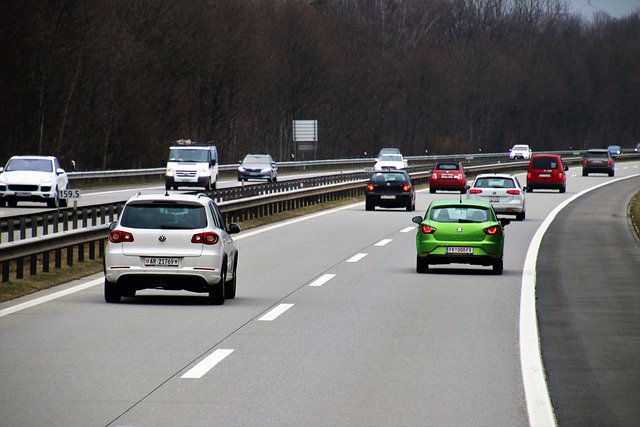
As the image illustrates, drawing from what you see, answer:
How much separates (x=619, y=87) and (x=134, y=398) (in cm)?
17710

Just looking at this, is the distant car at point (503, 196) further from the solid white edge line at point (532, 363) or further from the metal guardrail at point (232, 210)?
the solid white edge line at point (532, 363)

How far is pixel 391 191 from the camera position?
43.1m

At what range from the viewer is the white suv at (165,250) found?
15836mm

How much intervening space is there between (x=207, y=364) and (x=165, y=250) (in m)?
5.00

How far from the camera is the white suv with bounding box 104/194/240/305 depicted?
15836 millimetres

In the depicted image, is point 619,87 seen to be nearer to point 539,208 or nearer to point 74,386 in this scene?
point 539,208

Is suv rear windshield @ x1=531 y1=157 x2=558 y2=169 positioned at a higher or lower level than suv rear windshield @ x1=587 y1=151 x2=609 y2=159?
higher

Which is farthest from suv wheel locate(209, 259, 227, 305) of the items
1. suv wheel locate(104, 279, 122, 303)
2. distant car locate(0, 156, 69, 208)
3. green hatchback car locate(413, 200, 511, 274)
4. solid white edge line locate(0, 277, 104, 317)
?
distant car locate(0, 156, 69, 208)

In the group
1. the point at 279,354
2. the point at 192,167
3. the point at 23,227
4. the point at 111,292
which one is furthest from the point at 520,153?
the point at 279,354

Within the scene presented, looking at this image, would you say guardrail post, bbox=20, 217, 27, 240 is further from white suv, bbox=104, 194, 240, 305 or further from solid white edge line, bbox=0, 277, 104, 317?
white suv, bbox=104, 194, 240, 305

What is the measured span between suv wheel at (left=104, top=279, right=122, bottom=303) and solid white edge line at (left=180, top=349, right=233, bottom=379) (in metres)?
4.50

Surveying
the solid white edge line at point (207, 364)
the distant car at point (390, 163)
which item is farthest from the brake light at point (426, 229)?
the distant car at point (390, 163)

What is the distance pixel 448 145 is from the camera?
412 feet

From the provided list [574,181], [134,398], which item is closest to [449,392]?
[134,398]
